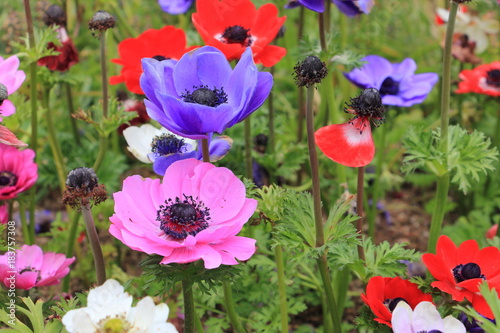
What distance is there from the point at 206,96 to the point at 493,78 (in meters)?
1.04

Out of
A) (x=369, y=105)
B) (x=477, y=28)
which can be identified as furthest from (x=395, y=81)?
(x=477, y=28)

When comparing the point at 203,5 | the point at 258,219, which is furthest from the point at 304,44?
the point at 258,219

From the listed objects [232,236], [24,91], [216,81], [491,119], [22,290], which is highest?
[216,81]

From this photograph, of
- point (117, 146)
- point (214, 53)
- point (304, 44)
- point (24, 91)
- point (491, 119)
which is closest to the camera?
point (214, 53)

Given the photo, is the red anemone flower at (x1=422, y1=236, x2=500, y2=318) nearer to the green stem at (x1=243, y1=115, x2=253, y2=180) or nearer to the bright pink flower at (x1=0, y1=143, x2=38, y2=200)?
the green stem at (x1=243, y1=115, x2=253, y2=180)

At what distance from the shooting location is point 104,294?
2.85 feet

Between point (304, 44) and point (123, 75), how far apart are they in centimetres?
41

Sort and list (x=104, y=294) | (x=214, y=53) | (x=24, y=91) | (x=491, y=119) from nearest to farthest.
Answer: (x=104, y=294), (x=214, y=53), (x=24, y=91), (x=491, y=119)

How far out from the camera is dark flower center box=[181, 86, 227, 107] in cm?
98

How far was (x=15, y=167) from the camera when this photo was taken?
1378 millimetres

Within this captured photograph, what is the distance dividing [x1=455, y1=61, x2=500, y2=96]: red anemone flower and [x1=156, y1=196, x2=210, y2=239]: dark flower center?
3.12 ft

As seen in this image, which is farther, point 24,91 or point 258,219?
point 24,91

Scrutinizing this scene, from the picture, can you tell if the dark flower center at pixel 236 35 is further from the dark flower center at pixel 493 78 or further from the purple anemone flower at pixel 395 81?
the dark flower center at pixel 493 78

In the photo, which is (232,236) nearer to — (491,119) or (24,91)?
(24,91)
